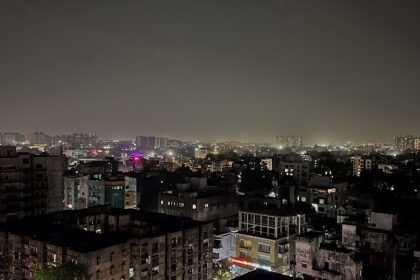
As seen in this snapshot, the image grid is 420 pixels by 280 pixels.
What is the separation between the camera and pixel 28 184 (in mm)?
33625

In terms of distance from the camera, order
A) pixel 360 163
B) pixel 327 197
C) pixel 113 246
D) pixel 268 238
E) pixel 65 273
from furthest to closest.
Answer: pixel 360 163
pixel 327 197
pixel 268 238
pixel 113 246
pixel 65 273

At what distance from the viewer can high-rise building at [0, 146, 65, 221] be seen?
105ft

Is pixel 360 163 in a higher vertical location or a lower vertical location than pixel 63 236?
lower

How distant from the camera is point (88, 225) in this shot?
2769 cm

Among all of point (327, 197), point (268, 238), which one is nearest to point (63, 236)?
point (268, 238)

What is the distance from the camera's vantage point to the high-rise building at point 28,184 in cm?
3203

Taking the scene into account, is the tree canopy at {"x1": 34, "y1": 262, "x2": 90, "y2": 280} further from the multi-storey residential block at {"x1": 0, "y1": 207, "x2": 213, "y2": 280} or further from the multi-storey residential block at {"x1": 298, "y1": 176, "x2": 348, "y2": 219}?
the multi-storey residential block at {"x1": 298, "y1": 176, "x2": 348, "y2": 219}

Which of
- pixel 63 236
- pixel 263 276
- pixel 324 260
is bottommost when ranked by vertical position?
pixel 263 276

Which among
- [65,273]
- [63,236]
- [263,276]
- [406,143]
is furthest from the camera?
[406,143]

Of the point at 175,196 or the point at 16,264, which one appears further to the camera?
the point at 175,196

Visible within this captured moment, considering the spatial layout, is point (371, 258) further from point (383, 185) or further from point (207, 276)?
point (383, 185)

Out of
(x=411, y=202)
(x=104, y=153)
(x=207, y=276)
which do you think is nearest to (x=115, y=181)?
(x=207, y=276)

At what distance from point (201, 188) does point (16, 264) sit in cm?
2270

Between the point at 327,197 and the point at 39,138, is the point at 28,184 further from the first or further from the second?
the point at 39,138
